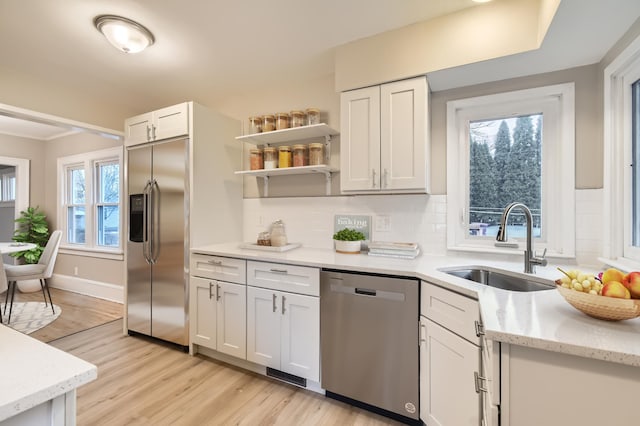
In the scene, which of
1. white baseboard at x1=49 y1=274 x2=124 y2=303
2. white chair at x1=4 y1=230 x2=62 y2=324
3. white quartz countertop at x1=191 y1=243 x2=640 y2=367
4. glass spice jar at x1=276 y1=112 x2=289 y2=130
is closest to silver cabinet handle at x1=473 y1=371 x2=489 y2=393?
white quartz countertop at x1=191 y1=243 x2=640 y2=367

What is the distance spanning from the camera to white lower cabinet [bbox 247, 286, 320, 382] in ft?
6.54

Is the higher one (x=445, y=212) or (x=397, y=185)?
(x=397, y=185)

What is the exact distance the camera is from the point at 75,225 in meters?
4.80

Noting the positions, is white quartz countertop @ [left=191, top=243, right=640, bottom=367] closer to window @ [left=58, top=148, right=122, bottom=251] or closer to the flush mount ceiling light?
the flush mount ceiling light

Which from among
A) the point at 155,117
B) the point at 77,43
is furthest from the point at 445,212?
the point at 77,43

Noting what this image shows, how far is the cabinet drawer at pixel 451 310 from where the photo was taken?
1339mm

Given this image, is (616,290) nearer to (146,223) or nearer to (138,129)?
(146,223)

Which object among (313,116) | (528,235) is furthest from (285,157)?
(528,235)

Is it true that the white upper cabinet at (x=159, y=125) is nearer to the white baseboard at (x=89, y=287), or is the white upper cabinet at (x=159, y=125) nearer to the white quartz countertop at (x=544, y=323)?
the white quartz countertop at (x=544, y=323)

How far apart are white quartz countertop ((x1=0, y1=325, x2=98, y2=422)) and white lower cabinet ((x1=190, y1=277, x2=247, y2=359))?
5.17 feet

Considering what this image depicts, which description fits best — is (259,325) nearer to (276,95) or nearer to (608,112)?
(276,95)

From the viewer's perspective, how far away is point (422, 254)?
2301 mm

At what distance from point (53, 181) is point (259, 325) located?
203 inches

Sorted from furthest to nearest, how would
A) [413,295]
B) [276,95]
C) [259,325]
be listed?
1. [276,95]
2. [259,325]
3. [413,295]
